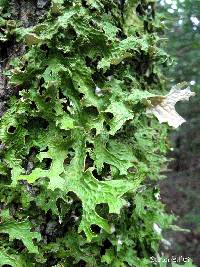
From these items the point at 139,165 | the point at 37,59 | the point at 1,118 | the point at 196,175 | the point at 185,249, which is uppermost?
the point at 37,59

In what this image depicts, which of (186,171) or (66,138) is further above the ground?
(66,138)

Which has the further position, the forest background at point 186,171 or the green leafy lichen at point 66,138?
the forest background at point 186,171

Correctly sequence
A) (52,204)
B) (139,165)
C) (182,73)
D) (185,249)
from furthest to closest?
1. (185,249)
2. (182,73)
3. (139,165)
4. (52,204)

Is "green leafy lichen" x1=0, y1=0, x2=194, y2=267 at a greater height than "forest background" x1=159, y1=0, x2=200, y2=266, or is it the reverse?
"green leafy lichen" x1=0, y1=0, x2=194, y2=267

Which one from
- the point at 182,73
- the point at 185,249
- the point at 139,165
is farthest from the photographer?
the point at 185,249

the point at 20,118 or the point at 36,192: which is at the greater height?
the point at 20,118

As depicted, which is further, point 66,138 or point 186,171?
point 186,171

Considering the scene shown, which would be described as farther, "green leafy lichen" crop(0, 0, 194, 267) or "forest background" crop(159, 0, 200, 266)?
"forest background" crop(159, 0, 200, 266)

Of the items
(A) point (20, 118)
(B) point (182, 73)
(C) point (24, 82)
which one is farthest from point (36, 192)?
(B) point (182, 73)

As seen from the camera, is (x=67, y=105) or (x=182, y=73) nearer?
(x=67, y=105)

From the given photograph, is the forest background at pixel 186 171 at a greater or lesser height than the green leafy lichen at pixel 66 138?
lesser

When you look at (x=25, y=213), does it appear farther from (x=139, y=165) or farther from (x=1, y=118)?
(x=139, y=165)
